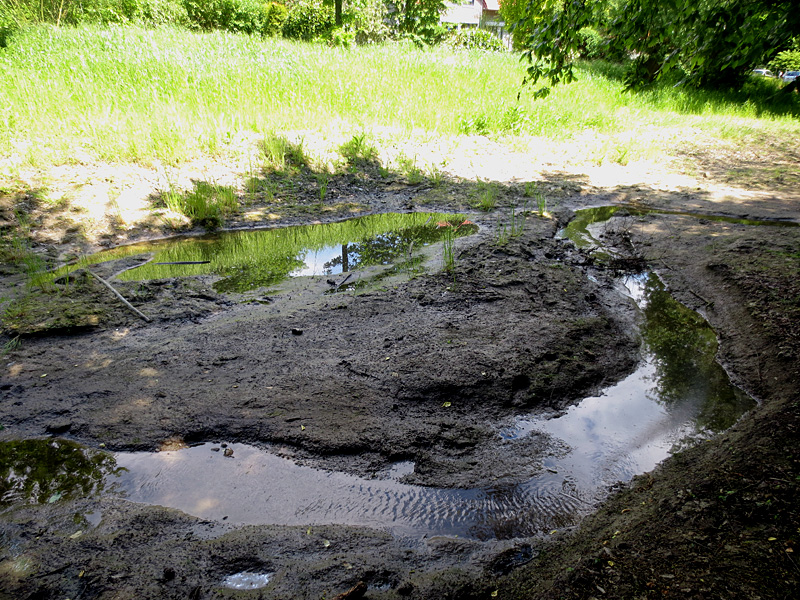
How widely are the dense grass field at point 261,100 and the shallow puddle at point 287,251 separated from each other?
6.90 ft

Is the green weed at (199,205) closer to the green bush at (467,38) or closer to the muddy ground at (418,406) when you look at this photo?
the muddy ground at (418,406)

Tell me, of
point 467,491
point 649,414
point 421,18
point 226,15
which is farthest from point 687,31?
point 226,15

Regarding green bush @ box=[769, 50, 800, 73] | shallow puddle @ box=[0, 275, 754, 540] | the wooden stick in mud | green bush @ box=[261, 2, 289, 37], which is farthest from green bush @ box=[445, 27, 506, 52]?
shallow puddle @ box=[0, 275, 754, 540]

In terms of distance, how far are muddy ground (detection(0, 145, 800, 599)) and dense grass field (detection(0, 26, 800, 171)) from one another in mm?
2014

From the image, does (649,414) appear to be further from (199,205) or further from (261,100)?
(261,100)

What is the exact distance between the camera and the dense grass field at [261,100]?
23.7 ft

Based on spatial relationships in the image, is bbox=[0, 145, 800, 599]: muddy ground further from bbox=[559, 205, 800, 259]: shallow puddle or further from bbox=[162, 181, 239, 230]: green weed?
bbox=[162, 181, 239, 230]: green weed

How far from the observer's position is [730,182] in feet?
28.2

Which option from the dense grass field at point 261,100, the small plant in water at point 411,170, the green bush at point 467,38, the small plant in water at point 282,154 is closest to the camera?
the dense grass field at point 261,100

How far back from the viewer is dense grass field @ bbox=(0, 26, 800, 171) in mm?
7223

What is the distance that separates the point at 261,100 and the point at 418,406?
26.3 feet

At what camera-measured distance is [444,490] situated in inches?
99.1

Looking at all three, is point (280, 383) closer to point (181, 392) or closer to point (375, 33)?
point (181, 392)

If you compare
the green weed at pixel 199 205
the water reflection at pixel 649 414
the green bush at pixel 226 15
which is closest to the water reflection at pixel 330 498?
the water reflection at pixel 649 414
